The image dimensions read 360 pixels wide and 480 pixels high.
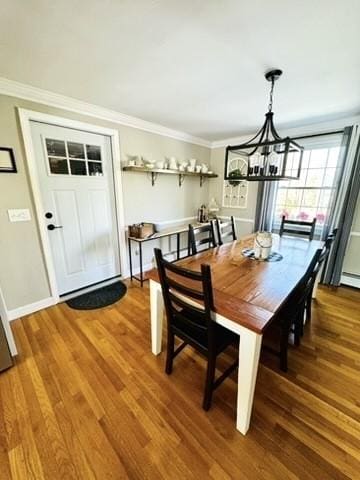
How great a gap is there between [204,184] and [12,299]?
3.69 m

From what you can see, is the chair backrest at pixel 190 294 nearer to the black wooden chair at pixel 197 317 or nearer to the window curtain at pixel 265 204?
the black wooden chair at pixel 197 317

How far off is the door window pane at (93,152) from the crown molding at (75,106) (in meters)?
0.36

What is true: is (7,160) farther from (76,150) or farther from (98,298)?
(98,298)

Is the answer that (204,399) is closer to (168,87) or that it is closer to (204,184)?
(168,87)

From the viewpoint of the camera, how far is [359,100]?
224 cm

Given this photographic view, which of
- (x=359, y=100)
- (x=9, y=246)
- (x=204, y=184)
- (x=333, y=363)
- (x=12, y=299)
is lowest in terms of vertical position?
(x=333, y=363)

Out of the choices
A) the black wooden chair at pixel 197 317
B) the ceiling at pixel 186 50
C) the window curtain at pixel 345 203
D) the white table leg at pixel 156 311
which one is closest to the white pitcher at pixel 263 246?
the black wooden chair at pixel 197 317

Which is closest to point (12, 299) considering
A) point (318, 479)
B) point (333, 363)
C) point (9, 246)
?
point (9, 246)

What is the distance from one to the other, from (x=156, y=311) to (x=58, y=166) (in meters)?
2.06

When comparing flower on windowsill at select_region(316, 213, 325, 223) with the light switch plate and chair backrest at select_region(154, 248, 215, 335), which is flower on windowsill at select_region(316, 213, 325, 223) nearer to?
chair backrest at select_region(154, 248, 215, 335)

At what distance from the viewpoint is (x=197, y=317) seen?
135cm

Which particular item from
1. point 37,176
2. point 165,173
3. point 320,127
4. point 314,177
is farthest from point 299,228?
point 37,176

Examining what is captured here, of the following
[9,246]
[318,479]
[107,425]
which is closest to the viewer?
[318,479]

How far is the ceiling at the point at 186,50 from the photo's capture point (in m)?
1.13
